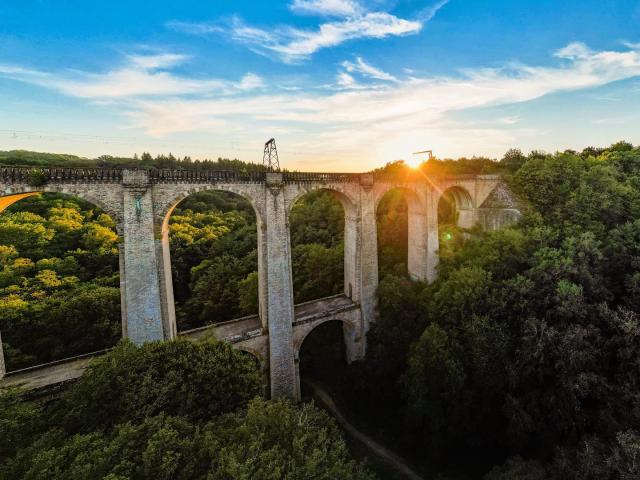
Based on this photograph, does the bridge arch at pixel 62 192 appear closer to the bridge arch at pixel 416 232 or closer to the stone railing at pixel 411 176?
the stone railing at pixel 411 176

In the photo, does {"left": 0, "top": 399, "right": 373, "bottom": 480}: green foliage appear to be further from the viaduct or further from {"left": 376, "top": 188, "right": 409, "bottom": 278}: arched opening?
{"left": 376, "top": 188, "right": 409, "bottom": 278}: arched opening

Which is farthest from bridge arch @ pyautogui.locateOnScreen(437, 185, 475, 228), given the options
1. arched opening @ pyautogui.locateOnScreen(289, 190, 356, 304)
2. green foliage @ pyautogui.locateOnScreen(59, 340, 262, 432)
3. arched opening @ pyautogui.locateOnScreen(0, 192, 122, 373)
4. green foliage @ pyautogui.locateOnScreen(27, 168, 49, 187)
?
arched opening @ pyautogui.locateOnScreen(0, 192, 122, 373)

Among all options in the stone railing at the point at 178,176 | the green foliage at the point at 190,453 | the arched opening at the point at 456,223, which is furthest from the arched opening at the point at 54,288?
the arched opening at the point at 456,223

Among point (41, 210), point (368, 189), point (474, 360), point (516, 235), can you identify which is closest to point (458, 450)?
point (474, 360)

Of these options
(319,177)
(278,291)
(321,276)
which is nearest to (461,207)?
(321,276)

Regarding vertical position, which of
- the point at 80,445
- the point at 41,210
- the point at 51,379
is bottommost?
the point at 51,379

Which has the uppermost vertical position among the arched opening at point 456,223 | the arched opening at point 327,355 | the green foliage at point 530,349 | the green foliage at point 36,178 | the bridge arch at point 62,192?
the green foliage at point 36,178

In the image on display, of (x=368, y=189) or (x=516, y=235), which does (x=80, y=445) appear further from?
(x=516, y=235)
